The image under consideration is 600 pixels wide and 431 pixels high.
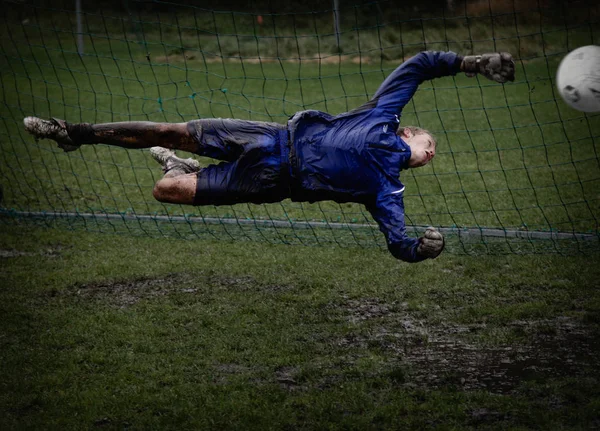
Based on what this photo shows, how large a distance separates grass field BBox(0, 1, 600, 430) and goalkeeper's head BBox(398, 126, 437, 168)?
4.70 ft

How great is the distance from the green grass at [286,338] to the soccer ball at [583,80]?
186 centimetres

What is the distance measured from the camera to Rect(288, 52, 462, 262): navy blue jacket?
6.07 meters

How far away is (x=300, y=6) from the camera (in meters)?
23.7

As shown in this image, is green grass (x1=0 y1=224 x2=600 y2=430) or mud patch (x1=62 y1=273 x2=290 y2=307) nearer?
green grass (x1=0 y1=224 x2=600 y2=430)

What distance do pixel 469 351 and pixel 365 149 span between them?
1.79 meters

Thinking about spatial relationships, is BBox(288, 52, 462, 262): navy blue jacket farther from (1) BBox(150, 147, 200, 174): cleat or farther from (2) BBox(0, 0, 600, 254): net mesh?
(2) BBox(0, 0, 600, 254): net mesh

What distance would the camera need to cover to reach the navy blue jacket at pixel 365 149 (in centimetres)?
607

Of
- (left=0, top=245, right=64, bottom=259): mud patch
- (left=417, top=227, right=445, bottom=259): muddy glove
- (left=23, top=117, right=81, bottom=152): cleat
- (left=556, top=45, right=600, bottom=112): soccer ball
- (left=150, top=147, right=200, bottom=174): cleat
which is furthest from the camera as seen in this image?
(left=0, top=245, right=64, bottom=259): mud patch

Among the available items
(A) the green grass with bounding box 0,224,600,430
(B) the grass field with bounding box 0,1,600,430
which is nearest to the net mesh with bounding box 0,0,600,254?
(B) the grass field with bounding box 0,1,600,430

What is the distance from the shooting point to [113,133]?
20.3 ft

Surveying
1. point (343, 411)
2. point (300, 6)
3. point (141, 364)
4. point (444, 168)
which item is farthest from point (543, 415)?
point (300, 6)

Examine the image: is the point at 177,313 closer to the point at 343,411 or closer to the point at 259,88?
the point at 343,411

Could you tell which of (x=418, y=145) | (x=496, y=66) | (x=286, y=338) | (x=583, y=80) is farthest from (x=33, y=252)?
(x=583, y=80)

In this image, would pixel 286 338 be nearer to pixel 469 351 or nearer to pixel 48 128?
pixel 469 351
